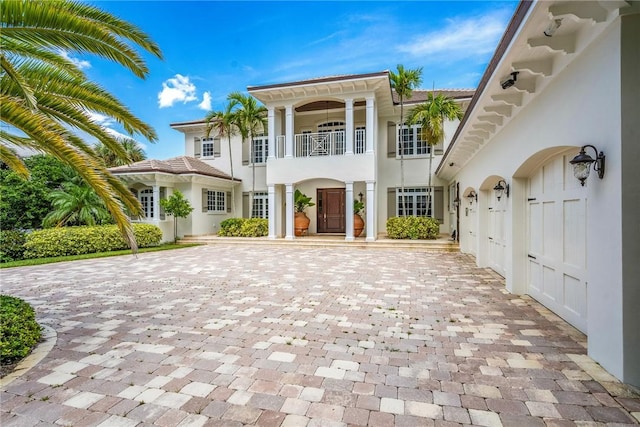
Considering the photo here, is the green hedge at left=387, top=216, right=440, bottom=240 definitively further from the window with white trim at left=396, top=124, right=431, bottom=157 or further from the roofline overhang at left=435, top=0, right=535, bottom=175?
the roofline overhang at left=435, top=0, right=535, bottom=175

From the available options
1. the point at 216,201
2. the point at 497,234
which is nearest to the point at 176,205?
the point at 216,201

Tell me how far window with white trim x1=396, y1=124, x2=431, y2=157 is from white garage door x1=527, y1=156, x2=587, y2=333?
10.9 m

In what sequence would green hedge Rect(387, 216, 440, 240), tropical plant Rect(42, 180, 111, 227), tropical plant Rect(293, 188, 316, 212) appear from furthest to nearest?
tropical plant Rect(293, 188, 316, 212) < green hedge Rect(387, 216, 440, 240) < tropical plant Rect(42, 180, 111, 227)

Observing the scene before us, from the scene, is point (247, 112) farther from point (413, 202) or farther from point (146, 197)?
point (413, 202)

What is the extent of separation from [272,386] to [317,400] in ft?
1.49

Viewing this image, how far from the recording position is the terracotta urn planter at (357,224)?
49.5 feet

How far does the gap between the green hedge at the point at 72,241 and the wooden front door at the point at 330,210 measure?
29.1 feet

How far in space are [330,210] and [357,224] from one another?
290 cm

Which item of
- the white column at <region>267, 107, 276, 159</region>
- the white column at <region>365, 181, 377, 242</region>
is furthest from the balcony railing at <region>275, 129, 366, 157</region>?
the white column at <region>365, 181, 377, 242</region>

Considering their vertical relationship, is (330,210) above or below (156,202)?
below

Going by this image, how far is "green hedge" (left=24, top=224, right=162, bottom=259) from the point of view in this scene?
36.6 feet

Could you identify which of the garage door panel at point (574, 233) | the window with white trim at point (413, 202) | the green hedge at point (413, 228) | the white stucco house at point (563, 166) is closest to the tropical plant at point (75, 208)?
the white stucco house at point (563, 166)

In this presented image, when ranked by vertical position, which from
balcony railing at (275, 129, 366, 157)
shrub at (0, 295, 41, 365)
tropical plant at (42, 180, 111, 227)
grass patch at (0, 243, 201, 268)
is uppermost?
balcony railing at (275, 129, 366, 157)

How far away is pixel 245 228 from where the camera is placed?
16250 millimetres
